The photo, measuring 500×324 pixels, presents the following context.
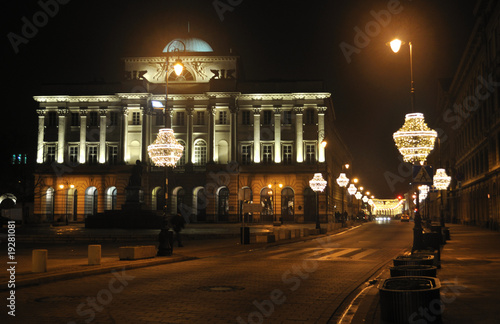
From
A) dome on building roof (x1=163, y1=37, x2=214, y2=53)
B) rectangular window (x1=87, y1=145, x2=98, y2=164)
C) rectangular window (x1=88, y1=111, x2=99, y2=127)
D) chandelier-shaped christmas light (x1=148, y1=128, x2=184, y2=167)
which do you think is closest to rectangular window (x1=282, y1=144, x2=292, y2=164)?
dome on building roof (x1=163, y1=37, x2=214, y2=53)

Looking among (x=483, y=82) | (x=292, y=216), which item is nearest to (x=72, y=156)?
(x=292, y=216)

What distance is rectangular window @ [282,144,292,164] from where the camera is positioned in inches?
3189

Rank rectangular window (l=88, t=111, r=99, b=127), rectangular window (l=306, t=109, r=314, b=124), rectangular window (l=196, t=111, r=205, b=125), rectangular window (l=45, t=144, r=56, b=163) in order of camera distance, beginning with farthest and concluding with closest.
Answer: rectangular window (l=88, t=111, r=99, b=127) → rectangular window (l=45, t=144, r=56, b=163) → rectangular window (l=196, t=111, r=205, b=125) → rectangular window (l=306, t=109, r=314, b=124)

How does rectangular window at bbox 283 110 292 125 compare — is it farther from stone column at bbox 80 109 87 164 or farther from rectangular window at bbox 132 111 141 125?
stone column at bbox 80 109 87 164

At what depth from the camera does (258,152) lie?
81000 millimetres

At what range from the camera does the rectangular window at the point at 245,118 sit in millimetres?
82562

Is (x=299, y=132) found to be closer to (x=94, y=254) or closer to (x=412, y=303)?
(x=94, y=254)

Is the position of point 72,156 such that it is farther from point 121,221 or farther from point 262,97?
point 121,221

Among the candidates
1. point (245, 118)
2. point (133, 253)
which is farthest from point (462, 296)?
point (245, 118)

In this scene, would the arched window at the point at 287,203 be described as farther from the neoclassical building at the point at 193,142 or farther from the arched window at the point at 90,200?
the arched window at the point at 90,200

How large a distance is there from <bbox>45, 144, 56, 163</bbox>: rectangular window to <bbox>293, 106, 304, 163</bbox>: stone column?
3683 centimetres

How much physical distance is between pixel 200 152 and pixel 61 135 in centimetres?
2136

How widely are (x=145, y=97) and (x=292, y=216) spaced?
91.7ft

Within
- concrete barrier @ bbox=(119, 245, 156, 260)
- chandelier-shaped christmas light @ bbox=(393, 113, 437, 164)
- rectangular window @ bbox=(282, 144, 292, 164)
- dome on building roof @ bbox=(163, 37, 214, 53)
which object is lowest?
concrete barrier @ bbox=(119, 245, 156, 260)
